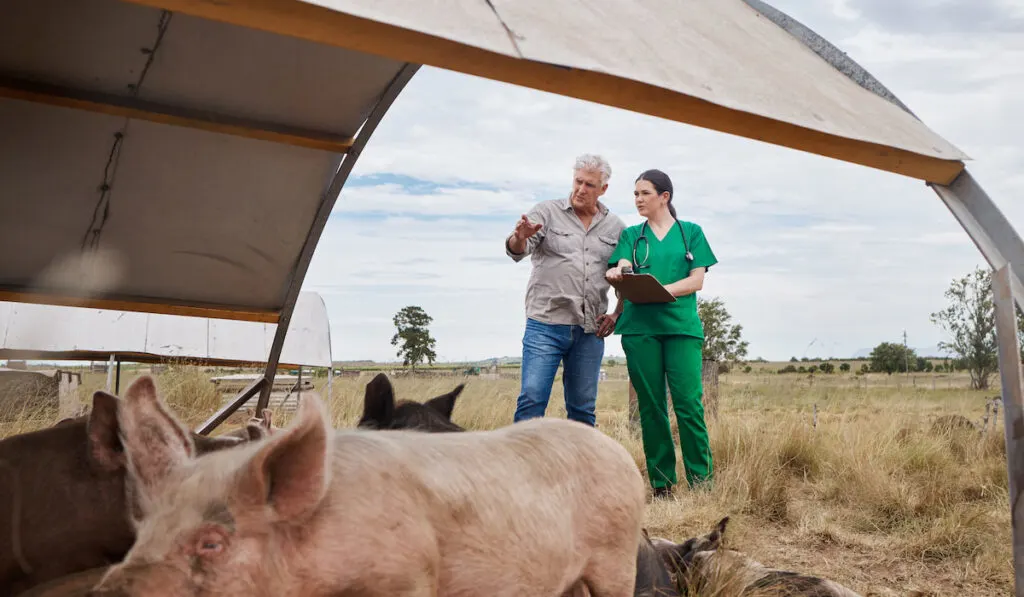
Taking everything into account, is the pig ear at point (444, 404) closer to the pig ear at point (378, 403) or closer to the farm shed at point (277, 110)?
the pig ear at point (378, 403)

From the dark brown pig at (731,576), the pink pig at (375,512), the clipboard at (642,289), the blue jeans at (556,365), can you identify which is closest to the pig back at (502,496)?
the pink pig at (375,512)

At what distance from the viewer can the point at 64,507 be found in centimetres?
188

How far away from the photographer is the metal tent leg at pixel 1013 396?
2719 mm

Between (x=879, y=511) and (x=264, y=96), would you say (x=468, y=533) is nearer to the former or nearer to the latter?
(x=264, y=96)

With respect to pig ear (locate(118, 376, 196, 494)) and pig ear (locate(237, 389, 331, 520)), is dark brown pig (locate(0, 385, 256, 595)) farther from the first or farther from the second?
pig ear (locate(237, 389, 331, 520))

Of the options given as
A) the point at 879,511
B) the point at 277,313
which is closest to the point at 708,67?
the point at 277,313

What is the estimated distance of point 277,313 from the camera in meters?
5.86

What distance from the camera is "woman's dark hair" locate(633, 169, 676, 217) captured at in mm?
5668

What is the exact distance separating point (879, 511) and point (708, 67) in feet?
16.0

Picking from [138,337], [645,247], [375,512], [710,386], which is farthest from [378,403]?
[138,337]

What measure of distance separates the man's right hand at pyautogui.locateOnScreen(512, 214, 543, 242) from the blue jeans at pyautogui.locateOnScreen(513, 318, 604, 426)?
26.1 inches

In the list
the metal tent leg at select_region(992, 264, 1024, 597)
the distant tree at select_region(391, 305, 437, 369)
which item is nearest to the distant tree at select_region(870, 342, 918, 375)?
Result: the distant tree at select_region(391, 305, 437, 369)

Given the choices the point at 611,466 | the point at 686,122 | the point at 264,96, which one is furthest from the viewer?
the point at 264,96

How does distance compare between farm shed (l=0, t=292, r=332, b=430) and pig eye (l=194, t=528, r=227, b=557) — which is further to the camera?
farm shed (l=0, t=292, r=332, b=430)
